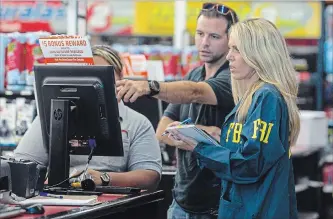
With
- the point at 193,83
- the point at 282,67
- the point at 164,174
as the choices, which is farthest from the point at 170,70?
the point at 282,67

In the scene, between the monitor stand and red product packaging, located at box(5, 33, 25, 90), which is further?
red product packaging, located at box(5, 33, 25, 90)

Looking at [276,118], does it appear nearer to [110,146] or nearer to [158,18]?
[110,146]

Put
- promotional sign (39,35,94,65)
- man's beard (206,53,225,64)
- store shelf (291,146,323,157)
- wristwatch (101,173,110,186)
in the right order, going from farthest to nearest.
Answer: store shelf (291,146,323,157) < man's beard (206,53,225,64) < promotional sign (39,35,94,65) < wristwatch (101,173,110,186)

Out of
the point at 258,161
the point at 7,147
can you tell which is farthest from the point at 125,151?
the point at 7,147

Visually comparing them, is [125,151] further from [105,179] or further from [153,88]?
[153,88]

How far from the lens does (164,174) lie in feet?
18.1

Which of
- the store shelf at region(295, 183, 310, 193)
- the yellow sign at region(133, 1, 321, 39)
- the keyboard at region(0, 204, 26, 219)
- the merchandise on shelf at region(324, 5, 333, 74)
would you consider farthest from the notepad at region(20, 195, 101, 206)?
the yellow sign at region(133, 1, 321, 39)

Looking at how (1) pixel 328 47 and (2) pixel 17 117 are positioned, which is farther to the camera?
(1) pixel 328 47

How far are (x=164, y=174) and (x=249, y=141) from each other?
6.29 ft

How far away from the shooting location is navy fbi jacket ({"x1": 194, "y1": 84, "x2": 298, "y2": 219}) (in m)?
3.66

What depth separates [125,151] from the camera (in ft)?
14.3

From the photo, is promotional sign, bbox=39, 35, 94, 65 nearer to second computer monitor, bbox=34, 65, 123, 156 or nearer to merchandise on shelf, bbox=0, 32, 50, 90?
second computer monitor, bbox=34, 65, 123, 156

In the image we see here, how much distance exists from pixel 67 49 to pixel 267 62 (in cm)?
111

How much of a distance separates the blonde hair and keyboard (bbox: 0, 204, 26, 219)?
1117mm
